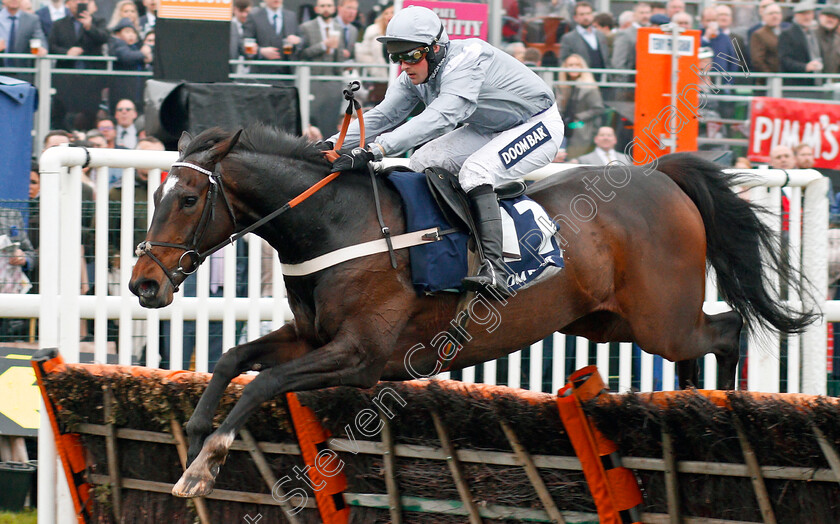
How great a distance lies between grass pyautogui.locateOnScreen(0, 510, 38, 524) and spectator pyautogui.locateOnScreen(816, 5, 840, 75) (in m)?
8.75

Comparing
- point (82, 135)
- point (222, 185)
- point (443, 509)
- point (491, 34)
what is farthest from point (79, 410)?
point (491, 34)

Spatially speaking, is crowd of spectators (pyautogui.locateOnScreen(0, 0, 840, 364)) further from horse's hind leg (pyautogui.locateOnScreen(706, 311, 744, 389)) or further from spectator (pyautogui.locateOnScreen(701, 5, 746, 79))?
horse's hind leg (pyautogui.locateOnScreen(706, 311, 744, 389))

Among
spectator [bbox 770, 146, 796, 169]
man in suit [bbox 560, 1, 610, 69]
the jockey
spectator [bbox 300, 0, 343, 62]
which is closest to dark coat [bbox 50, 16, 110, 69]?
spectator [bbox 300, 0, 343, 62]

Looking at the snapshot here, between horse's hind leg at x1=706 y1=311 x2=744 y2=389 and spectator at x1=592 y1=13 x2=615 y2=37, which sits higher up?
spectator at x1=592 y1=13 x2=615 y2=37

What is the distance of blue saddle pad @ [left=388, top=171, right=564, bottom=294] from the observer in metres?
4.50

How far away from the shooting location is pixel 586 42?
10.2m

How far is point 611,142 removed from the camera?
344 inches

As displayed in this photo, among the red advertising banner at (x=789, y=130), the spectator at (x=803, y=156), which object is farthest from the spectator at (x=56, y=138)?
the spectator at (x=803, y=156)

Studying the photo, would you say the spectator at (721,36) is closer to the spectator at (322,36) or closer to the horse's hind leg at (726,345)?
the spectator at (322,36)

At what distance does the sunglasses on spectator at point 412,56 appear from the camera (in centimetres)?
453

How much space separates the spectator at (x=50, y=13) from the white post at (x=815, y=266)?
683cm

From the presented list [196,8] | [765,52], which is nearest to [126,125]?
[196,8]

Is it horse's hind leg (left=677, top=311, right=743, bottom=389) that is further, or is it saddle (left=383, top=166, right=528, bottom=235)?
horse's hind leg (left=677, top=311, right=743, bottom=389)

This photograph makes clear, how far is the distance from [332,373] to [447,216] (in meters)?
0.90
